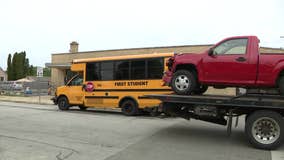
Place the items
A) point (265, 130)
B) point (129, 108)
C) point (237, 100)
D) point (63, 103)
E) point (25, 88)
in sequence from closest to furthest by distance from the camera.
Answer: point (265, 130)
point (237, 100)
point (129, 108)
point (63, 103)
point (25, 88)

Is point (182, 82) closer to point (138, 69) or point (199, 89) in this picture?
point (199, 89)

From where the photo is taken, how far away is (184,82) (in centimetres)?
887

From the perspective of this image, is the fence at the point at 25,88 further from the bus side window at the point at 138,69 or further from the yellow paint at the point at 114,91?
the bus side window at the point at 138,69

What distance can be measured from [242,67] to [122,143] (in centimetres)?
366

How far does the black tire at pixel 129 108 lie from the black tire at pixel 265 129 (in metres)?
7.12

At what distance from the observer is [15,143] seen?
7578 millimetres

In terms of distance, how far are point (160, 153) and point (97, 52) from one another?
21.9 meters

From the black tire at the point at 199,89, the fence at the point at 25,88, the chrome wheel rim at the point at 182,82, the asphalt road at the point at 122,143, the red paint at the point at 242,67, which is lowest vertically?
the asphalt road at the point at 122,143

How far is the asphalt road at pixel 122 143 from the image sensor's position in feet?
21.1

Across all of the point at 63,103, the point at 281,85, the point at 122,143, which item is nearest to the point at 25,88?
the point at 63,103

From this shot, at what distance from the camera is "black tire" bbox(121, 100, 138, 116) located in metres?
13.8

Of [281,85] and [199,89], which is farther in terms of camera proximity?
[199,89]

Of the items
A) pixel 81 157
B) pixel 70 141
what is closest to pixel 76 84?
pixel 70 141

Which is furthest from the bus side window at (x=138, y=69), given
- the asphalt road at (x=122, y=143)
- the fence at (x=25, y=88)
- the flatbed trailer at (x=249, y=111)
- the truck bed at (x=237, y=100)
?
the fence at (x=25, y=88)
